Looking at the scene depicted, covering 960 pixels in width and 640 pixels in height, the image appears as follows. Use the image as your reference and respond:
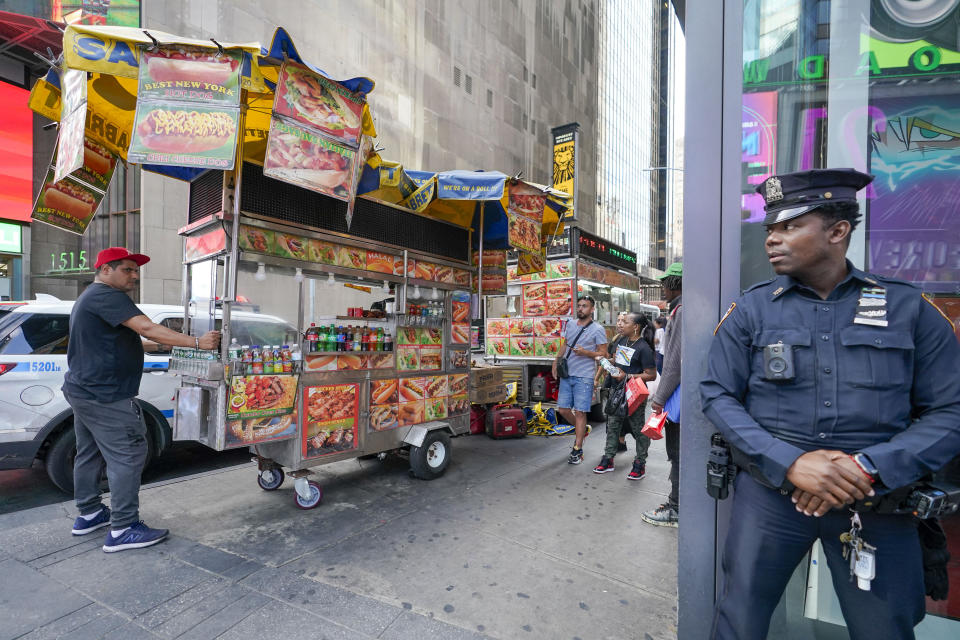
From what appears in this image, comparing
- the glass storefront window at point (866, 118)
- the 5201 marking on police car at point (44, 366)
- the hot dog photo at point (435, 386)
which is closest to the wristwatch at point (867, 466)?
the glass storefront window at point (866, 118)

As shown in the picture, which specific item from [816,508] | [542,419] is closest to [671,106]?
[542,419]

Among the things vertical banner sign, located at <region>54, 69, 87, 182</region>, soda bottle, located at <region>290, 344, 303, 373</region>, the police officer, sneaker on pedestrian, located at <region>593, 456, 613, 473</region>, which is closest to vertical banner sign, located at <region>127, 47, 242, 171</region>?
vertical banner sign, located at <region>54, 69, 87, 182</region>

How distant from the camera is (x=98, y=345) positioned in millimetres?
3459

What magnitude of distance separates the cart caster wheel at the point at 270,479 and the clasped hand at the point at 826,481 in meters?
4.45

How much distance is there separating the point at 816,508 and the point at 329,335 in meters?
3.91

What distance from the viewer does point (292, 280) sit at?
4.30m

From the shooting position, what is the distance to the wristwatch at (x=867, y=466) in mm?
1437

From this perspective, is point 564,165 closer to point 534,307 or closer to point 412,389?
point 534,307

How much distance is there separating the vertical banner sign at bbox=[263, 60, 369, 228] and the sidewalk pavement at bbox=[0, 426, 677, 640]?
281 cm

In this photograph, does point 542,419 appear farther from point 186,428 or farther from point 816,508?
point 816,508

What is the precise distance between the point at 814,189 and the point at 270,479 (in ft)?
16.1

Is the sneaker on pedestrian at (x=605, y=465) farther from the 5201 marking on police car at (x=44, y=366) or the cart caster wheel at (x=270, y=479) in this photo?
the 5201 marking on police car at (x=44, y=366)

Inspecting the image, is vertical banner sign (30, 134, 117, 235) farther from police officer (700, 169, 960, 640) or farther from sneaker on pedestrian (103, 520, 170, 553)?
police officer (700, 169, 960, 640)

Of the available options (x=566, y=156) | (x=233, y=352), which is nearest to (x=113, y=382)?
(x=233, y=352)
